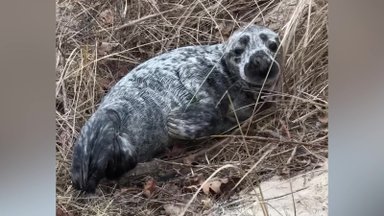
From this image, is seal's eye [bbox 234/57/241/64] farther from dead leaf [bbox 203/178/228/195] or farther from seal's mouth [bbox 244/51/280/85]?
dead leaf [bbox 203/178/228/195]

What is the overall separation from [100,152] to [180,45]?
520 mm

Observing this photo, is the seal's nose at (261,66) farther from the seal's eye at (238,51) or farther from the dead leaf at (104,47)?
the dead leaf at (104,47)

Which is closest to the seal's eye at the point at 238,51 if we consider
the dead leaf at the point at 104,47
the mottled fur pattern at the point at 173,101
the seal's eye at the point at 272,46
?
the mottled fur pattern at the point at 173,101

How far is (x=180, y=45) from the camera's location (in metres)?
2.00

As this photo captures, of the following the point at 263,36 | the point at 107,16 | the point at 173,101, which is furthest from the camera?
the point at 263,36

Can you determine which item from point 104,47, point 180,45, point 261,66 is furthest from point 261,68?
point 104,47

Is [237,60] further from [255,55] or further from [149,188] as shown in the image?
[149,188]

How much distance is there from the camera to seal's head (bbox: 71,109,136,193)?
6.09 feet

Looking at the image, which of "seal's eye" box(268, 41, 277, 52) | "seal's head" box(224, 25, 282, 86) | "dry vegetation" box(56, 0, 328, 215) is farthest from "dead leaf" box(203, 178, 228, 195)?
"seal's eye" box(268, 41, 277, 52)

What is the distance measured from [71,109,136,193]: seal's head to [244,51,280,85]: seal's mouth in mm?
575

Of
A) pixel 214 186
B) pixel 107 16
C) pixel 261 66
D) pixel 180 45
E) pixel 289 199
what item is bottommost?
pixel 289 199

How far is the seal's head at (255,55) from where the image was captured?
2.07 meters

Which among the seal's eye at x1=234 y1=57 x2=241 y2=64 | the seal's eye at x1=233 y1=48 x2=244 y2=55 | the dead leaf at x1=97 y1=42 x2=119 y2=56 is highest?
the dead leaf at x1=97 y1=42 x2=119 y2=56

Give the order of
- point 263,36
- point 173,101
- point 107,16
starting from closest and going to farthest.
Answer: point 107,16 < point 173,101 < point 263,36
